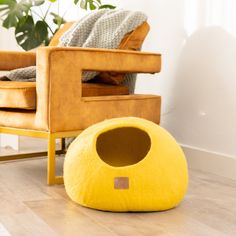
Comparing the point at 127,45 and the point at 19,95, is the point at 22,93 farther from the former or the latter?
the point at 127,45

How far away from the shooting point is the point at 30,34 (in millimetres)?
3398

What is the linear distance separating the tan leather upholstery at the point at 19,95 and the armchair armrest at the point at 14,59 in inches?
19.8

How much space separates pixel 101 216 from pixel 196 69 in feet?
3.78

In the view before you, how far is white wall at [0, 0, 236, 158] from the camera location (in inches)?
94.0

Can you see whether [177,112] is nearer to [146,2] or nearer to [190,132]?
[190,132]

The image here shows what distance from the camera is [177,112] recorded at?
8.98 feet

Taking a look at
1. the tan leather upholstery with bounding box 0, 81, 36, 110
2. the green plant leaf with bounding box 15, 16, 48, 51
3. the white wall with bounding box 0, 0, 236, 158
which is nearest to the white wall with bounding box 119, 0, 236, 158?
the white wall with bounding box 0, 0, 236, 158

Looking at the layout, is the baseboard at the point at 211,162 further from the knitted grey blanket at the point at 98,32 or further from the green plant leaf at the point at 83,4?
the green plant leaf at the point at 83,4

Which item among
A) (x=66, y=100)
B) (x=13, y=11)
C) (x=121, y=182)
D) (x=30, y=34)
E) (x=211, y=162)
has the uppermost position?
(x=13, y=11)

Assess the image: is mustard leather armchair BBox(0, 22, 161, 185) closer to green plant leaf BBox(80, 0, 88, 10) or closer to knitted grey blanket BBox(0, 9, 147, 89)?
knitted grey blanket BBox(0, 9, 147, 89)

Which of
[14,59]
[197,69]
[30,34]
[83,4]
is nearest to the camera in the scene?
[197,69]

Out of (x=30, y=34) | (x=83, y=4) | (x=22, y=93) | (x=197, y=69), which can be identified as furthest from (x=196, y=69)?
(x=30, y=34)

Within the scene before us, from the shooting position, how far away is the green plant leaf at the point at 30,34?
3.38 meters

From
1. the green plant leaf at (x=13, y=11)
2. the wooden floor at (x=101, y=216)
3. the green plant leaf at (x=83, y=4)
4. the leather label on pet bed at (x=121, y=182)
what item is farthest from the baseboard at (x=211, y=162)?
the green plant leaf at (x=13, y=11)
